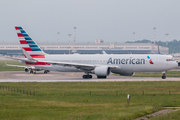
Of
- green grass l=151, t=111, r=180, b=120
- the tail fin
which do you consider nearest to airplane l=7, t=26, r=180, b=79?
the tail fin

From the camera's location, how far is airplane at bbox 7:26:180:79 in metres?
51.6

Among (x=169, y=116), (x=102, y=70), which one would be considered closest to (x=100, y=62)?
(x=102, y=70)

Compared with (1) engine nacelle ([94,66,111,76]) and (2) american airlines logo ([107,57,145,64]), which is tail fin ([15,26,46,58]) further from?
(2) american airlines logo ([107,57,145,64])

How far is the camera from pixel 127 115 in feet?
64.2

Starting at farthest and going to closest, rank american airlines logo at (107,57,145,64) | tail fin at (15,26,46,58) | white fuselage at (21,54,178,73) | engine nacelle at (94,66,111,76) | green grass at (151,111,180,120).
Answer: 1. tail fin at (15,26,46,58)
2. american airlines logo at (107,57,145,64)
3. white fuselage at (21,54,178,73)
4. engine nacelle at (94,66,111,76)
5. green grass at (151,111,180,120)

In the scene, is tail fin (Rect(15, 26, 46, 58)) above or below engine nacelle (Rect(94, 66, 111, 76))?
above

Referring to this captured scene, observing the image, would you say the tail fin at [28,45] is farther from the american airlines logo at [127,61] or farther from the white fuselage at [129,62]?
the american airlines logo at [127,61]

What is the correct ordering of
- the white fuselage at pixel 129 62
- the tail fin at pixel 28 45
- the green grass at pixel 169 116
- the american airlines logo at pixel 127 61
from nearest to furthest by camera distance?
the green grass at pixel 169 116 < the white fuselage at pixel 129 62 < the american airlines logo at pixel 127 61 < the tail fin at pixel 28 45

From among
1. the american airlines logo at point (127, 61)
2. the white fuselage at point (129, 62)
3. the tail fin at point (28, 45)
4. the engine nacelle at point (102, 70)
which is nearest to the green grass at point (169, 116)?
the engine nacelle at point (102, 70)

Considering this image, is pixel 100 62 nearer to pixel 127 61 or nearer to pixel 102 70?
pixel 102 70

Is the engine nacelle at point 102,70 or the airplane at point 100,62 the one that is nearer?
the engine nacelle at point 102,70

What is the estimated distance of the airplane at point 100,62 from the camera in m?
51.6

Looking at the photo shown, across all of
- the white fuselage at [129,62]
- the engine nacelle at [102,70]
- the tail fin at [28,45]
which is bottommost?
the engine nacelle at [102,70]

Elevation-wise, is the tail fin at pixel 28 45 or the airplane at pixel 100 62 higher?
the tail fin at pixel 28 45
